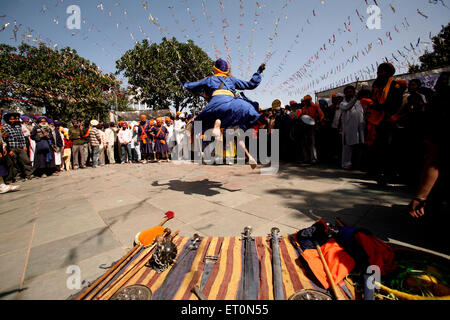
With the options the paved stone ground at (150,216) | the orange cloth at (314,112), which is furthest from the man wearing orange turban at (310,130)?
the paved stone ground at (150,216)

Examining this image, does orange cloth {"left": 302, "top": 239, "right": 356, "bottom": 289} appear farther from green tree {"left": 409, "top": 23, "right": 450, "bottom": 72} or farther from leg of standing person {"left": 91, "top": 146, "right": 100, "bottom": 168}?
green tree {"left": 409, "top": 23, "right": 450, "bottom": 72}

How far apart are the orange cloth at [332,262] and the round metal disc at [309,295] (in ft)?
0.30

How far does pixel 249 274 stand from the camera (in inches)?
64.2

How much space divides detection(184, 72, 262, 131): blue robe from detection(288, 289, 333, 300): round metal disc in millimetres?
2742

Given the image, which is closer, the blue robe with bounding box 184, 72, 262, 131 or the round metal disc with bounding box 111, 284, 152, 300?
the round metal disc with bounding box 111, 284, 152, 300

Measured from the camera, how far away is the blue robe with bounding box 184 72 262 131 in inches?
137

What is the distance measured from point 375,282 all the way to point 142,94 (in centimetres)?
3173

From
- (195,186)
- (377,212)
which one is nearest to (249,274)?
(377,212)

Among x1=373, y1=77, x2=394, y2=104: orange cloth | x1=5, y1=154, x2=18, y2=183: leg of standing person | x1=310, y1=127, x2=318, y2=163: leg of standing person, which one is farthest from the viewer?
x1=310, y1=127, x2=318, y2=163: leg of standing person

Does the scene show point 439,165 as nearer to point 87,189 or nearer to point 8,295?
point 8,295

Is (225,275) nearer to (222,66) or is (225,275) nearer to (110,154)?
(222,66)

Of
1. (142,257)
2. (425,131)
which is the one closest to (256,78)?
(425,131)

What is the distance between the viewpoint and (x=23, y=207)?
3.93 metres

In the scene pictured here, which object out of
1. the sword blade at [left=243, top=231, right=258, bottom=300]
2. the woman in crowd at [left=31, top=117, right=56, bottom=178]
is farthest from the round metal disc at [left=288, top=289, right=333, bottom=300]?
the woman in crowd at [left=31, top=117, right=56, bottom=178]
